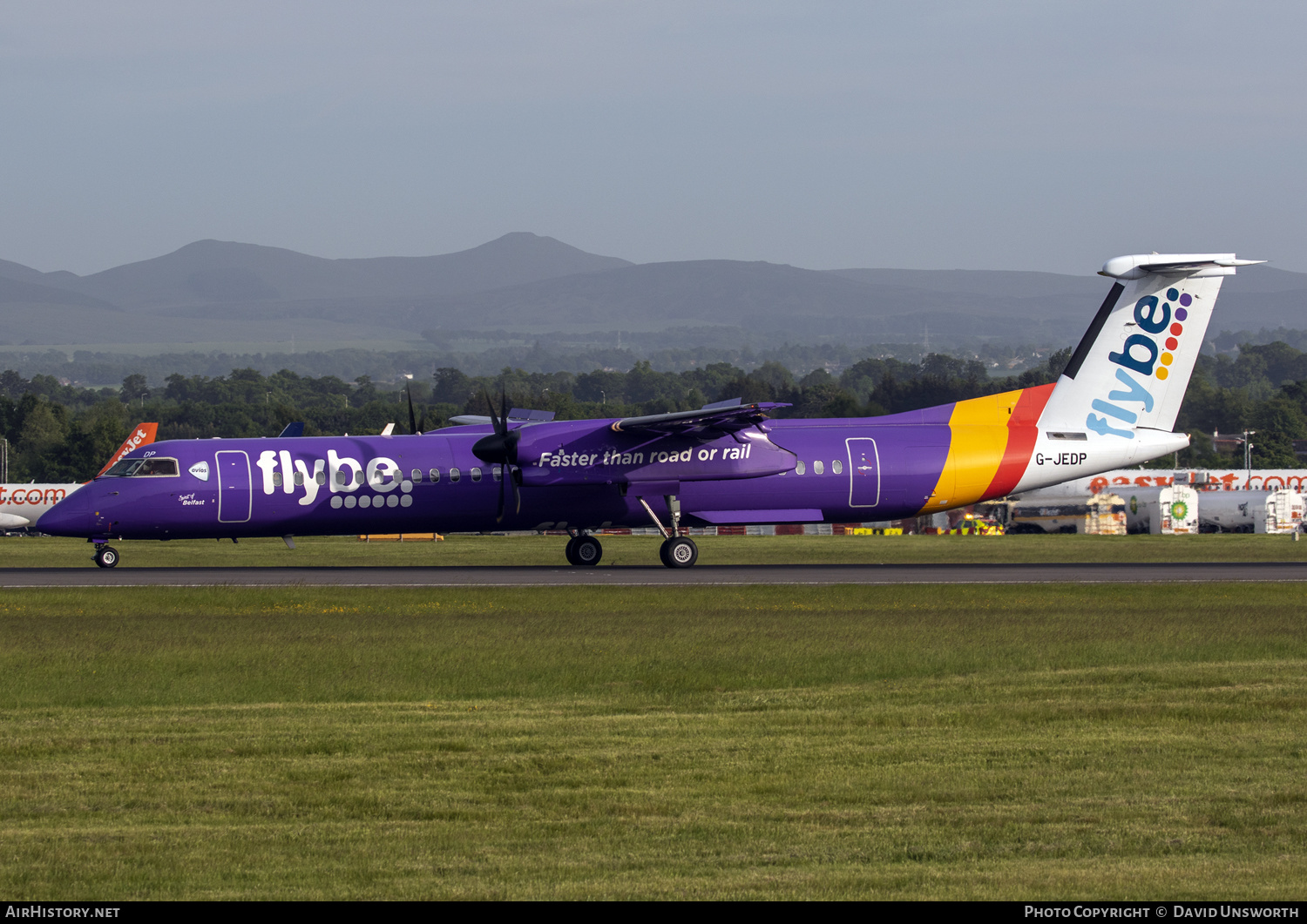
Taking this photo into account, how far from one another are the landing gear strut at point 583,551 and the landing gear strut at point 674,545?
202 cm

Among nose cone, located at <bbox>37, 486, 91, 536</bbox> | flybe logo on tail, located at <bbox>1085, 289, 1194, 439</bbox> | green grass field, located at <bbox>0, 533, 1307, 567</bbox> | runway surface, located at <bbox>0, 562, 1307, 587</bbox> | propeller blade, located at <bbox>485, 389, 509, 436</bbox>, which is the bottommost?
green grass field, located at <bbox>0, 533, 1307, 567</bbox>

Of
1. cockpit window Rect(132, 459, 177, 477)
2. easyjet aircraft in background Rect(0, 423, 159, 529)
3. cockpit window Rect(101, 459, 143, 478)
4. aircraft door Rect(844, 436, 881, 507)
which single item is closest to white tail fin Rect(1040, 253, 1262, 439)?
aircraft door Rect(844, 436, 881, 507)

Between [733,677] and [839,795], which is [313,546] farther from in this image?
[839,795]

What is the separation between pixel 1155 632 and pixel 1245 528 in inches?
2304

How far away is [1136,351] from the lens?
119 ft

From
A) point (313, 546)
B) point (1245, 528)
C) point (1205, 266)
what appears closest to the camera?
point (1205, 266)

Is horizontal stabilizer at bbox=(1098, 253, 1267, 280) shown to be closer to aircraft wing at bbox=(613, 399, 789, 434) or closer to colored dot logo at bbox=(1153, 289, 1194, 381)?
colored dot logo at bbox=(1153, 289, 1194, 381)

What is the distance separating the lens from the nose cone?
106 feet

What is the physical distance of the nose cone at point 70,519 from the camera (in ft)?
106

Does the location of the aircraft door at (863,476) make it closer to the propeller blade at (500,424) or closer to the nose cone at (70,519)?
the propeller blade at (500,424)

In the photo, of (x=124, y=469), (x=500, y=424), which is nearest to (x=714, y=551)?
(x=500, y=424)

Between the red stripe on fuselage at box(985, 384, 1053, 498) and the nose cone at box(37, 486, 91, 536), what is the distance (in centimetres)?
2350

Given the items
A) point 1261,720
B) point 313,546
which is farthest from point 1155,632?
point 313,546

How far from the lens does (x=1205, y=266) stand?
118 feet
